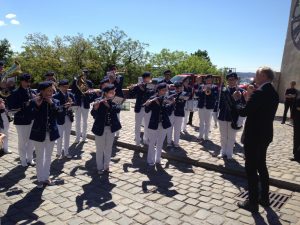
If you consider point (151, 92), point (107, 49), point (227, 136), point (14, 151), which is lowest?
point (14, 151)

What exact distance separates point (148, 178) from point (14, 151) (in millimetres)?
4332

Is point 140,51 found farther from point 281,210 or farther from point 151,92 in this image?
point 281,210

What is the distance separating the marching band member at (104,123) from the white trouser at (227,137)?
302 cm

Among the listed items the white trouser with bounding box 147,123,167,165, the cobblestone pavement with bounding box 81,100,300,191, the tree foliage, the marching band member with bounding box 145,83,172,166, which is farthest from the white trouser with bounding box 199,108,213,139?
the tree foliage

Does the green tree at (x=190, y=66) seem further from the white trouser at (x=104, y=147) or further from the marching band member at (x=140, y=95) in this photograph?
the white trouser at (x=104, y=147)

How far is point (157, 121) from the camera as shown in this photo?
7.71m

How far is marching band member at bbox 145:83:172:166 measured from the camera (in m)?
7.74

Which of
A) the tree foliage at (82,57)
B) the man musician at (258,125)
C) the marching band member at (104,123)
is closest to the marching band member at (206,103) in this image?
the marching band member at (104,123)

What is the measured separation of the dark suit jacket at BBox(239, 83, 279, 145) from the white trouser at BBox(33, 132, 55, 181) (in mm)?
3929

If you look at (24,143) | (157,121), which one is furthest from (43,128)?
(157,121)

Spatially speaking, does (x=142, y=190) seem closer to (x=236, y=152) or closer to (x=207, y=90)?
(x=236, y=152)

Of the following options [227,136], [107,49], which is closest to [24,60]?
[107,49]

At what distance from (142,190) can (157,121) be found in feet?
6.81

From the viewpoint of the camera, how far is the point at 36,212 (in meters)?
5.11
